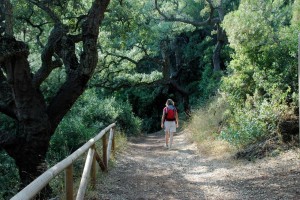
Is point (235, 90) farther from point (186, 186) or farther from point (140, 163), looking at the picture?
point (186, 186)

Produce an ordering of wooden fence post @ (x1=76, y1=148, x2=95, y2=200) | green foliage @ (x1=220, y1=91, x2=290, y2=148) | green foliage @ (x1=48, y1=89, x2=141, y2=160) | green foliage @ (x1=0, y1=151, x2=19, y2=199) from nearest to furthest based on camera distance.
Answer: wooden fence post @ (x1=76, y1=148, x2=95, y2=200)
green foliage @ (x1=220, y1=91, x2=290, y2=148)
green foliage @ (x1=0, y1=151, x2=19, y2=199)
green foliage @ (x1=48, y1=89, x2=141, y2=160)

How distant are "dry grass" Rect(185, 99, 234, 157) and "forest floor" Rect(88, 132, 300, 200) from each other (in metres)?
0.49

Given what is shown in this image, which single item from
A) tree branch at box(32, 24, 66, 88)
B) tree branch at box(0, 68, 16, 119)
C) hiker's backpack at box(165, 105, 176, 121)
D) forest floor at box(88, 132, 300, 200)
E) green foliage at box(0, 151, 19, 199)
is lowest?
green foliage at box(0, 151, 19, 199)

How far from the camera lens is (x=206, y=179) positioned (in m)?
7.95

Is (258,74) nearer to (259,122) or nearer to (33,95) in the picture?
(259,122)

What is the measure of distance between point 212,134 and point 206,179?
192 inches

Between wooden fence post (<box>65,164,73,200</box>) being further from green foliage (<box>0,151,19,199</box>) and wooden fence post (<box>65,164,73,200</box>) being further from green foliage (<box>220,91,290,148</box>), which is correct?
green foliage (<box>0,151,19,199</box>)

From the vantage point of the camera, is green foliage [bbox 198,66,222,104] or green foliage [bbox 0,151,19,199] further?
green foliage [bbox 198,66,222,104]

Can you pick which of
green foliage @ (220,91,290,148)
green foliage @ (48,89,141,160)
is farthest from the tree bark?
green foliage @ (220,91,290,148)

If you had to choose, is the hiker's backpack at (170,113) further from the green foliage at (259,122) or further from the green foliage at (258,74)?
the green foliage at (259,122)

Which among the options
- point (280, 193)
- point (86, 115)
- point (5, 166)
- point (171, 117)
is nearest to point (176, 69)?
point (86, 115)

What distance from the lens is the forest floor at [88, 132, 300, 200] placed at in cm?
651

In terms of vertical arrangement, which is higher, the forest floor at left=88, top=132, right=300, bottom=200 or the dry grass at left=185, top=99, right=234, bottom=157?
the dry grass at left=185, top=99, right=234, bottom=157

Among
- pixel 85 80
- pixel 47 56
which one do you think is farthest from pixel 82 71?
pixel 47 56
